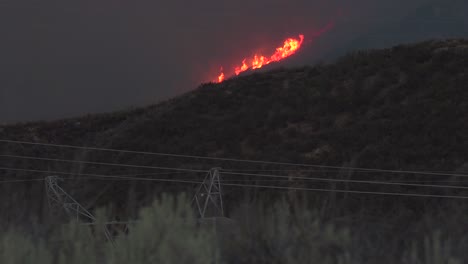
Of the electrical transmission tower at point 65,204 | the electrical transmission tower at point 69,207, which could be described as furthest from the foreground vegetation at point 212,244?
the electrical transmission tower at point 65,204

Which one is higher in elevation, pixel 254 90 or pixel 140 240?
pixel 254 90

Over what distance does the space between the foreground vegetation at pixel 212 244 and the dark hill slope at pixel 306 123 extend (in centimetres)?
1395

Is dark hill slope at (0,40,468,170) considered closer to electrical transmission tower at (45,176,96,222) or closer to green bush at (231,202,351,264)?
electrical transmission tower at (45,176,96,222)

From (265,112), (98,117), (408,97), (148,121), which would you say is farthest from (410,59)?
(98,117)

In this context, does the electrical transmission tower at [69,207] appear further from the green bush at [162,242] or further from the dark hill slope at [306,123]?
the dark hill slope at [306,123]

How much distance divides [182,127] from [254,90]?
273 inches

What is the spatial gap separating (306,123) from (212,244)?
1007 inches

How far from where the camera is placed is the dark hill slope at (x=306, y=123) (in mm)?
23531

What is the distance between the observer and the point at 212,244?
4918 millimetres

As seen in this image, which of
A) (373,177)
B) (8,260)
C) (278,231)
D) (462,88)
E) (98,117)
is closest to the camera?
(8,260)

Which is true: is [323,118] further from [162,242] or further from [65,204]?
[162,242]

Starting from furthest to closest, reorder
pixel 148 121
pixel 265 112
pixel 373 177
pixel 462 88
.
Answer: pixel 148 121
pixel 265 112
pixel 462 88
pixel 373 177

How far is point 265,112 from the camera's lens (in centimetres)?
3309

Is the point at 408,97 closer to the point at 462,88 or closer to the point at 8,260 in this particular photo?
the point at 462,88
